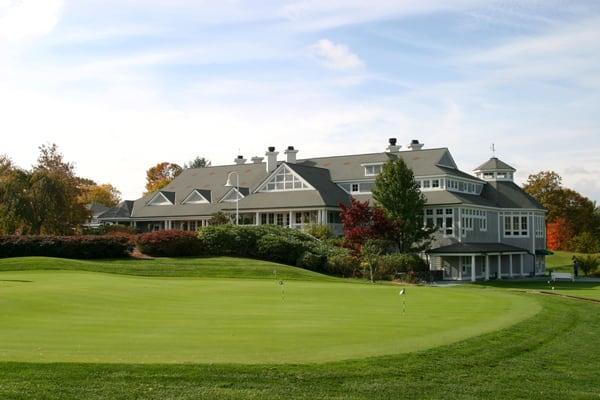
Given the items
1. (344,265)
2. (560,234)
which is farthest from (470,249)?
(560,234)

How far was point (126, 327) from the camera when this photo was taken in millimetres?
14773

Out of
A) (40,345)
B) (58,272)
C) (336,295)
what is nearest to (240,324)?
(40,345)

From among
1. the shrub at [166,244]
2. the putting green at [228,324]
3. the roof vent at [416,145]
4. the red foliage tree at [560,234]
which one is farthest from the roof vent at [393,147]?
the putting green at [228,324]

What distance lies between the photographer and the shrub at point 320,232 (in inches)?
2132

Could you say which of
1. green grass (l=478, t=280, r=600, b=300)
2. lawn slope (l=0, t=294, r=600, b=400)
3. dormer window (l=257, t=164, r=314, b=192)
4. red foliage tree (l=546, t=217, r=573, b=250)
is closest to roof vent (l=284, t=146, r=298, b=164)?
dormer window (l=257, t=164, r=314, b=192)

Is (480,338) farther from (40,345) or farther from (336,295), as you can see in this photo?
(336,295)

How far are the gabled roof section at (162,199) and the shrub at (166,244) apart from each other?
1999 centimetres

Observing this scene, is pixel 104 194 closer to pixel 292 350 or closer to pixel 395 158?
pixel 395 158

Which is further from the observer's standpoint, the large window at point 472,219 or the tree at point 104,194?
the tree at point 104,194

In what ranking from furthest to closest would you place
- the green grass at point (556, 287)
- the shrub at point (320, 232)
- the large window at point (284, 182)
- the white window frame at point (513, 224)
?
1. the white window frame at point (513, 224)
2. the large window at point (284, 182)
3. the shrub at point (320, 232)
4. the green grass at point (556, 287)

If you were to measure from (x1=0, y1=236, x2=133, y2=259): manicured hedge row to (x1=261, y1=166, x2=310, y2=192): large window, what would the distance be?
724 inches

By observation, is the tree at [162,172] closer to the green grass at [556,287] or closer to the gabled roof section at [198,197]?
the gabled roof section at [198,197]

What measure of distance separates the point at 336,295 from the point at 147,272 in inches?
715

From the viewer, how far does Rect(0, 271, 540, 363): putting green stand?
11906mm
